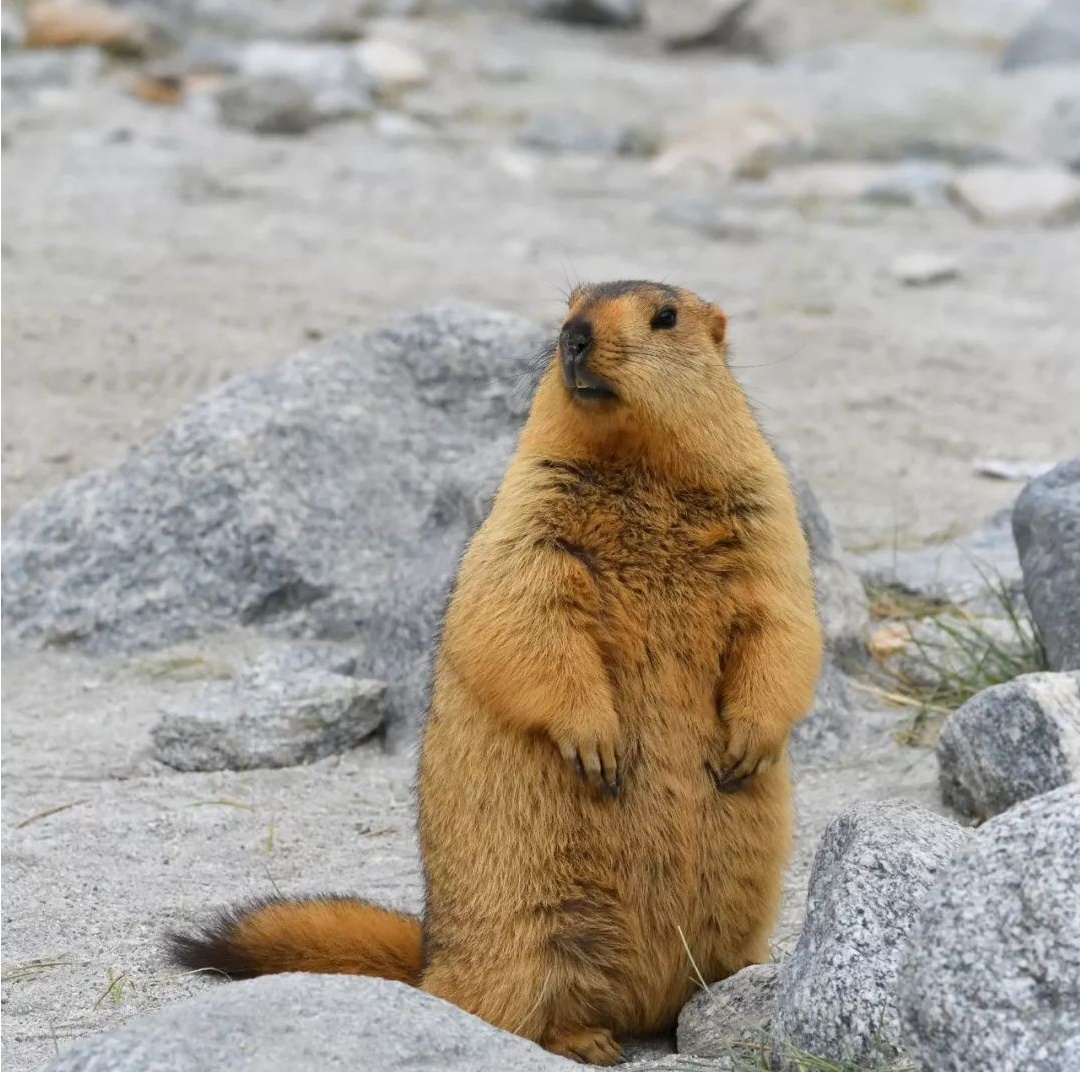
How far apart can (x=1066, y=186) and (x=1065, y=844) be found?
11.5 metres

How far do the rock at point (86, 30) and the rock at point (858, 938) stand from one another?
14873mm

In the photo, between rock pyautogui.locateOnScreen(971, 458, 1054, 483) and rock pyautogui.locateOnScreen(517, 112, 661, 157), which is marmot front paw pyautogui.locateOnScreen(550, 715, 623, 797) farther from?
rock pyautogui.locateOnScreen(517, 112, 661, 157)

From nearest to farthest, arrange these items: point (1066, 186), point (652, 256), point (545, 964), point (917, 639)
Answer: point (545, 964)
point (917, 639)
point (652, 256)
point (1066, 186)

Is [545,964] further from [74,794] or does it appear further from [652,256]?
[652,256]

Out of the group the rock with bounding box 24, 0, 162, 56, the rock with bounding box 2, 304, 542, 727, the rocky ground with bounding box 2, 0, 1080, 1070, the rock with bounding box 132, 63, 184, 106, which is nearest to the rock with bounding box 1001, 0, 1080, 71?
the rocky ground with bounding box 2, 0, 1080, 1070

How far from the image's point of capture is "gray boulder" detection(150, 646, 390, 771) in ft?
19.2

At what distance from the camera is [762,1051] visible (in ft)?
12.4

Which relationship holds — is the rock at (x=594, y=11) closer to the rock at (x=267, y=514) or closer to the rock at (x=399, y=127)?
the rock at (x=399, y=127)

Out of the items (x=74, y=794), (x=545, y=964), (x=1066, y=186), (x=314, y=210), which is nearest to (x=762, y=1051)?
(x=545, y=964)

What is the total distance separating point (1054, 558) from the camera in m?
5.66

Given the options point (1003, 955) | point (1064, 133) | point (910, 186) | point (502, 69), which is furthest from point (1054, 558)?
point (502, 69)

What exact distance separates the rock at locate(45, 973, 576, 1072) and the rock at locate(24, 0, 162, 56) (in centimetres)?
1495

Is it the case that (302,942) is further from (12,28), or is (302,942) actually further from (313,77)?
(12,28)

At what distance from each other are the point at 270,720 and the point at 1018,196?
948cm
